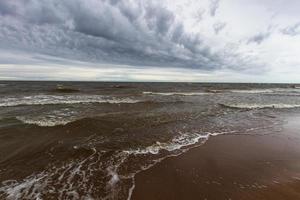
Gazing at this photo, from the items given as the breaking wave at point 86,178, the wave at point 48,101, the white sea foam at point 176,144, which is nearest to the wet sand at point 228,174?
the breaking wave at point 86,178

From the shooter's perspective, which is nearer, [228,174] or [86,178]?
[86,178]

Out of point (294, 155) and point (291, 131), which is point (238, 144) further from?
point (291, 131)

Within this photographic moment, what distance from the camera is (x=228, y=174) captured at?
4.97m

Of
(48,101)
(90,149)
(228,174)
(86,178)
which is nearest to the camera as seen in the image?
(86,178)

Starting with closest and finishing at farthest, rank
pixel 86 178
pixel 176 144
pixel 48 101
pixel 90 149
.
A: pixel 86 178 → pixel 90 149 → pixel 176 144 → pixel 48 101

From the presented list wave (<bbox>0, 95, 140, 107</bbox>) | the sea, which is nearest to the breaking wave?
the sea

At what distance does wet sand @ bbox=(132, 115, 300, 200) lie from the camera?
4.13 metres

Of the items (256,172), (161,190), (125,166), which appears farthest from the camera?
(125,166)

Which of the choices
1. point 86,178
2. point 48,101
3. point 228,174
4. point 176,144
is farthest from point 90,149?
point 48,101

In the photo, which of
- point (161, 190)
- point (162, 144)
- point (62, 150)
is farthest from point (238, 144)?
point (62, 150)

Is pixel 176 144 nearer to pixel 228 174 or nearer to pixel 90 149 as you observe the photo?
pixel 228 174

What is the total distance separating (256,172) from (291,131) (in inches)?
220

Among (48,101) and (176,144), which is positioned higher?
(176,144)

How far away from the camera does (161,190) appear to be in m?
4.25
